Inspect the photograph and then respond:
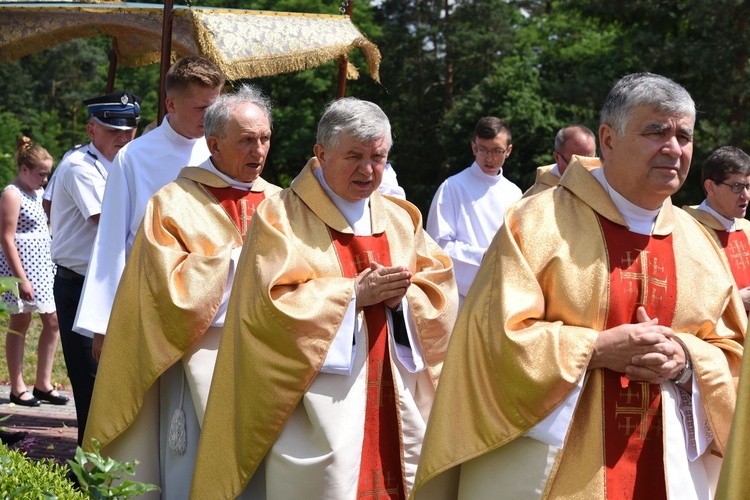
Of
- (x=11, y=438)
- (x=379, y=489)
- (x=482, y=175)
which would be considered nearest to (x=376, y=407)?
(x=379, y=489)

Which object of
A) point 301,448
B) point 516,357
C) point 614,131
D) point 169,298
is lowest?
point 301,448

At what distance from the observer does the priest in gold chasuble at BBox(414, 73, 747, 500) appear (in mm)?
3389

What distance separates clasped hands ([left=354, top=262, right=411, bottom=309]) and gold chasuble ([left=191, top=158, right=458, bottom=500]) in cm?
4

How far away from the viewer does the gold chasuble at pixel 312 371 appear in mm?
4055

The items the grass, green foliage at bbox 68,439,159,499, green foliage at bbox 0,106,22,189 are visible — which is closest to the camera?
green foliage at bbox 68,439,159,499

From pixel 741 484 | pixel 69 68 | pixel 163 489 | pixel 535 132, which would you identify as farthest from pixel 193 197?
pixel 69 68

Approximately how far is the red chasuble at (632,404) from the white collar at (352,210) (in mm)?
1104

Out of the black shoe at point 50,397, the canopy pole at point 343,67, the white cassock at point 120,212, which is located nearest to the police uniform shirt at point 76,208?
the white cassock at point 120,212

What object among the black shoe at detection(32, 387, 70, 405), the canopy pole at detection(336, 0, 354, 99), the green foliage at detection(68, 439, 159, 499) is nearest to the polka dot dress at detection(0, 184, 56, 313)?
the black shoe at detection(32, 387, 70, 405)

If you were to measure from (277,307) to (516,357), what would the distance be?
105cm

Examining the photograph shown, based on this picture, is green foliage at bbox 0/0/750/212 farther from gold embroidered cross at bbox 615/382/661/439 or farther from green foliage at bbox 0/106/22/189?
gold embroidered cross at bbox 615/382/661/439

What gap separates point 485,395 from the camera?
11.4 ft

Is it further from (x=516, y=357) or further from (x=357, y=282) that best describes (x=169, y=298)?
(x=516, y=357)

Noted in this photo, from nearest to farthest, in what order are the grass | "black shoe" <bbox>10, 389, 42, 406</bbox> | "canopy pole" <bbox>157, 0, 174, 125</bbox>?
"canopy pole" <bbox>157, 0, 174, 125</bbox>
"black shoe" <bbox>10, 389, 42, 406</bbox>
the grass
